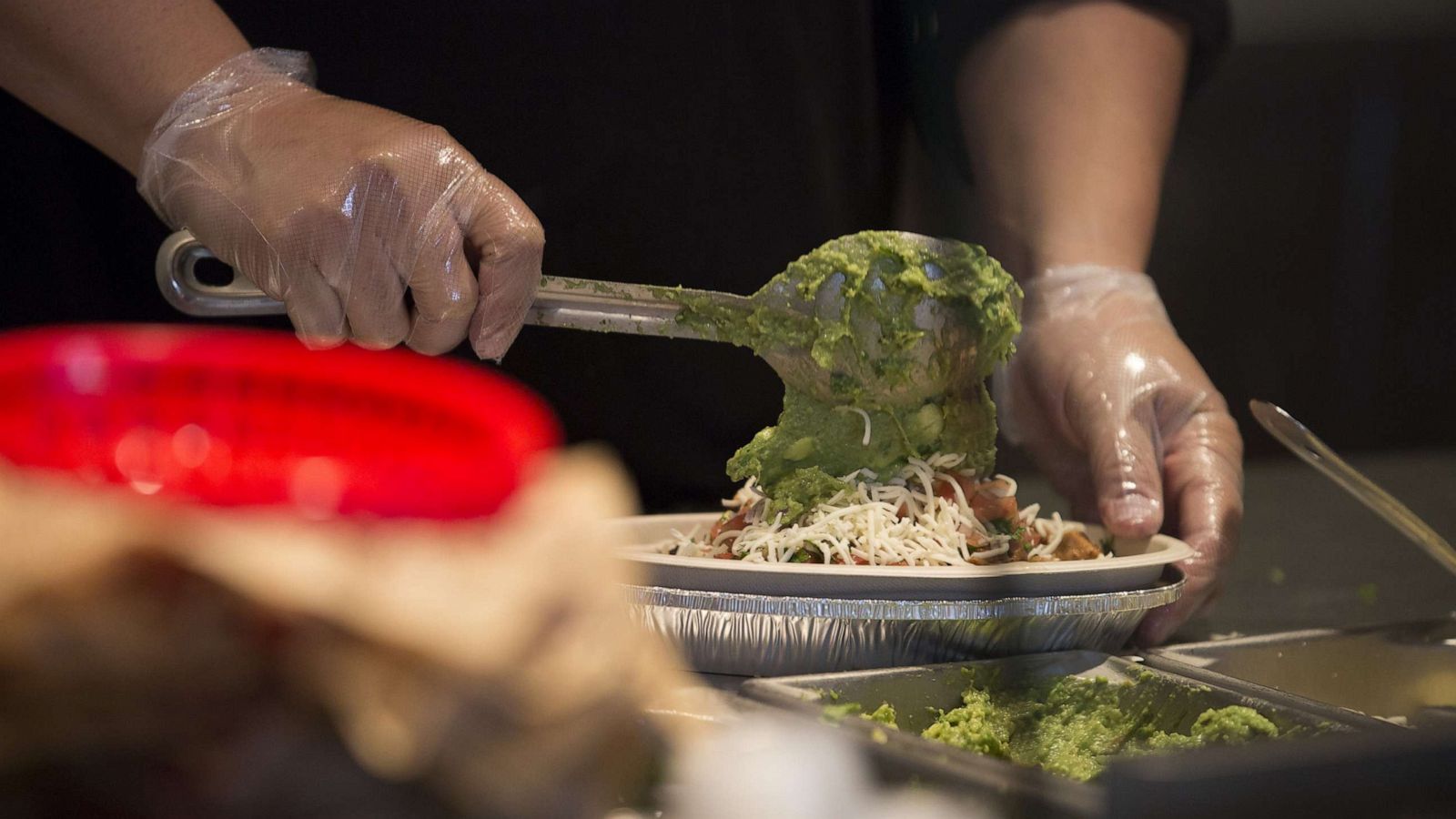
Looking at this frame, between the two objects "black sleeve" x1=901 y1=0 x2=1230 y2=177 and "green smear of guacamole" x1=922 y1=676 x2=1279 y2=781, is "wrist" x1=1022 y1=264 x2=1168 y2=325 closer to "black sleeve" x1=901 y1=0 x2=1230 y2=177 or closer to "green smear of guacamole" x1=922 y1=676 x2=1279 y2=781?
"black sleeve" x1=901 y1=0 x2=1230 y2=177

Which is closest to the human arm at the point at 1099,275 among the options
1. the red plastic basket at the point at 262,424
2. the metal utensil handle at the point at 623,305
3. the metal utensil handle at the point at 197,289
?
the metal utensil handle at the point at 623,305

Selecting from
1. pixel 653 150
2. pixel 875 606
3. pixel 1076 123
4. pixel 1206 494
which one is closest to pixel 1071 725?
pixel 875 606

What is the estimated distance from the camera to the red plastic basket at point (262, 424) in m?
0.21

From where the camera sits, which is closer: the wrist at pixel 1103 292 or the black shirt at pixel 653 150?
the black shirt at pixel 653 150

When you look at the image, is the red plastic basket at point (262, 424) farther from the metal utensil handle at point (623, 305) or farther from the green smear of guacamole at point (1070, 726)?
the green smear of guacamole at point (1070, 726)

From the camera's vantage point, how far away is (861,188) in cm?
69

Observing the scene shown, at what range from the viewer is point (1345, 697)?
2.56 ft

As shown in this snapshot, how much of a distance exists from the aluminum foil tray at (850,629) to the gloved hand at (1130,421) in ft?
0.67

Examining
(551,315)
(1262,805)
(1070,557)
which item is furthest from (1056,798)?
(1070,557)

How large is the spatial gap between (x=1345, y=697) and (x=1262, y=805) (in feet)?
1.77

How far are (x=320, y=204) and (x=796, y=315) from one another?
1.17ft

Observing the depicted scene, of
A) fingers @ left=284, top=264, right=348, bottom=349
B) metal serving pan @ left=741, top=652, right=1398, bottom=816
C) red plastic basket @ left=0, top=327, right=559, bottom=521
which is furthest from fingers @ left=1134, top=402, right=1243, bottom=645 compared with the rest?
red plastic basket @ left=0, top=327, right=559, bottom=521

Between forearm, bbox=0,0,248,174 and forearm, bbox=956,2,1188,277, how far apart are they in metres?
0.57

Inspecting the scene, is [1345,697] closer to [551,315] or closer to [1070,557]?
[1070,557]
